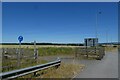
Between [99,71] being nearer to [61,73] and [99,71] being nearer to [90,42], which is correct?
[61,73]

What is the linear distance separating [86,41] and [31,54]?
897 inches

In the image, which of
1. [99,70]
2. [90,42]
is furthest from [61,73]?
[90,42]

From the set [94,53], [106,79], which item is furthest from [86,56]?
[106,79]

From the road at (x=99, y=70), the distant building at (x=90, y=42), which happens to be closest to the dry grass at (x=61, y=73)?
the road at (x=99, y=70)

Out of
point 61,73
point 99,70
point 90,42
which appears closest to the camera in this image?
point 61,73

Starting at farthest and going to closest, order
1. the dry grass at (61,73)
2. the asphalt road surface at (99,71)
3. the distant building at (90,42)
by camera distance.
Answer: the distant building at (90,42), the asphalt road surface at (99,71), the dry grass at (61,73)

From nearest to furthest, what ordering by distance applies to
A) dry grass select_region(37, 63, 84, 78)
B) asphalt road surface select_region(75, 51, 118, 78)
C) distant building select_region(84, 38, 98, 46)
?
1. dry grass select_region(37, 63, 84, 78)
2. asphalt road surface select_region(75, 51, 118, 78)
3. distant building select_region(84, 38, 98, 46)

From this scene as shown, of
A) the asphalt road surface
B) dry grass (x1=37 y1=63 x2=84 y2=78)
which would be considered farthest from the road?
dry grass (x1=37 y1=63 x2=84 y2=78)

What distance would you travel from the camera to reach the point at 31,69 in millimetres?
13016

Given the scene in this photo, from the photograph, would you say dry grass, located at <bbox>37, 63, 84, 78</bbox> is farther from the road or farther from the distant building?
the distant building

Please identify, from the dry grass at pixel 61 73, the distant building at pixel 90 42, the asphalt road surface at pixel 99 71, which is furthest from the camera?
the distant building at pixel 90 42

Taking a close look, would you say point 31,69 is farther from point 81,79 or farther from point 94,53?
point 94,53

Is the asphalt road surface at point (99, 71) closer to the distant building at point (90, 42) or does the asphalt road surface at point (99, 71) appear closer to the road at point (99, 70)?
the road at point (99, 70)

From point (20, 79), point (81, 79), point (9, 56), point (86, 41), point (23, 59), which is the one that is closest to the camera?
point (20, 79)
